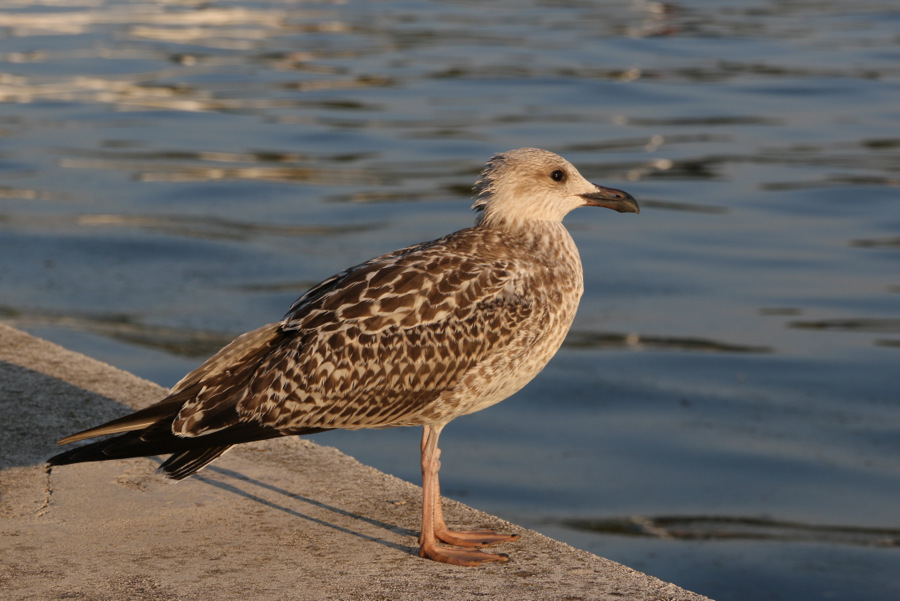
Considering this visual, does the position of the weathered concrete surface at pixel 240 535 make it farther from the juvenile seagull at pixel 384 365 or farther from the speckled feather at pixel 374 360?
the speckled feather at pixel 374 360

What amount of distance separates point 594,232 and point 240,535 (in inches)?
387

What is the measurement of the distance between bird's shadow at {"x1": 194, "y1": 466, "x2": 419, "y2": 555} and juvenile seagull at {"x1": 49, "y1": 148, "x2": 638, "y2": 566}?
21 cm

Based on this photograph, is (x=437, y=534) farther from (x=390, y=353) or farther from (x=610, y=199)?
(x=610, y=199)

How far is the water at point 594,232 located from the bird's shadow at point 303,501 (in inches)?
102

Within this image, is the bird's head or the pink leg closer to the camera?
the pink leg

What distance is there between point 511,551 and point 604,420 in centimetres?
446

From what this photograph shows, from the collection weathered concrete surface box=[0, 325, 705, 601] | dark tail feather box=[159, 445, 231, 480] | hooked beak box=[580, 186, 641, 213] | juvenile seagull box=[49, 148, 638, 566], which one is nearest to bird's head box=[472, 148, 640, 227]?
hooked beak box=[580, 186, 641, 213]

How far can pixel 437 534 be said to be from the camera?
5594 mm

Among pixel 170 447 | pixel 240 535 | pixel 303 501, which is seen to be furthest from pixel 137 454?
pixel 303 501

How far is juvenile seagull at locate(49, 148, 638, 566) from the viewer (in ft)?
17.6

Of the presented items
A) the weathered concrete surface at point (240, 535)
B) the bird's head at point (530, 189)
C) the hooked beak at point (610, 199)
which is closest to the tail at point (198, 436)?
the weathered concrete surface at point (240, 535)

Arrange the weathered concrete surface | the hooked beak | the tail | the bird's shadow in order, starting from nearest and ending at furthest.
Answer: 1. the weathered concrete surface
2. the tail
3. the bird's shadow
4. the hooked beak

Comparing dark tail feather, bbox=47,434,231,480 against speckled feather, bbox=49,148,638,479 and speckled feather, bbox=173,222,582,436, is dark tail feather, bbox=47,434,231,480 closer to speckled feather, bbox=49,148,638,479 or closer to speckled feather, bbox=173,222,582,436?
speckled feather, bbox=49,148,638,479

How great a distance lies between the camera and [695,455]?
368 inches
